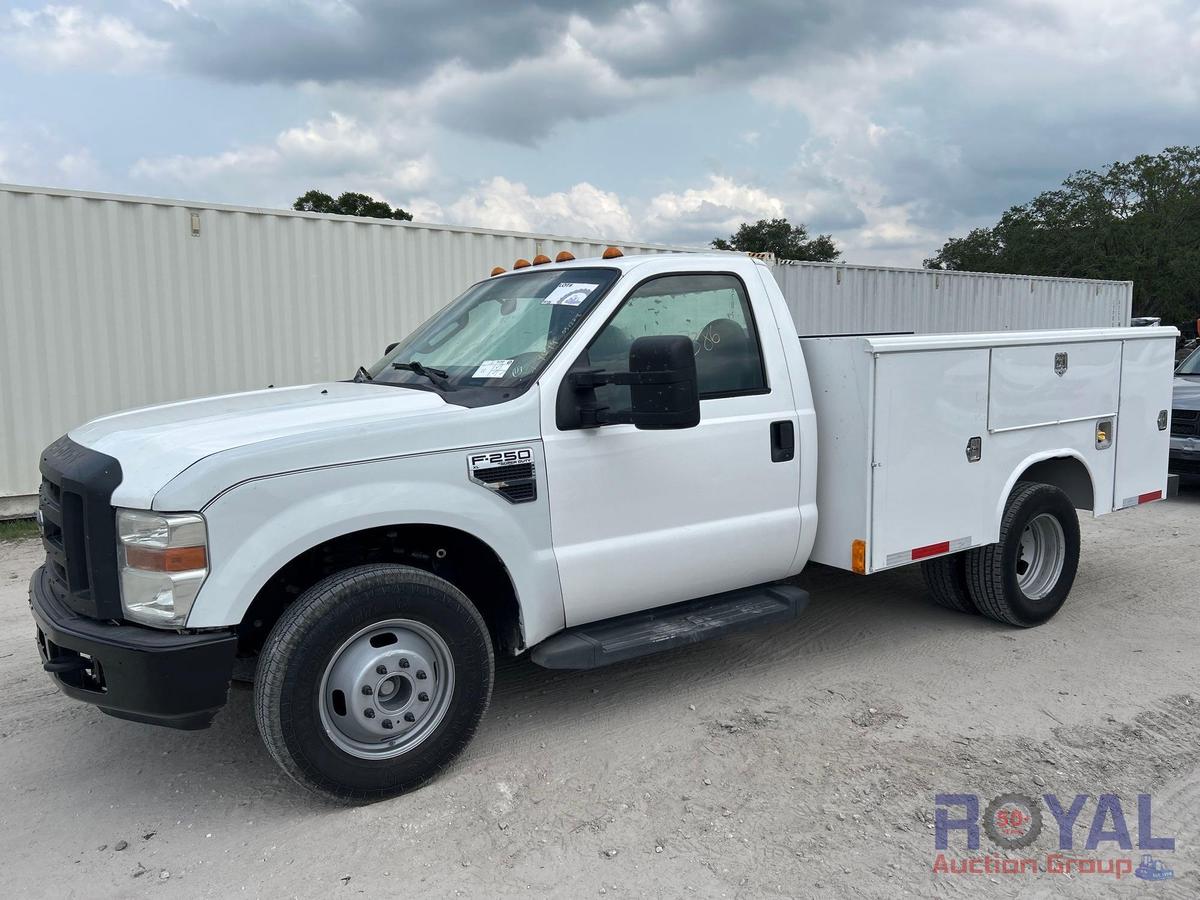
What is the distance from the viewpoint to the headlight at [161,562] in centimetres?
313

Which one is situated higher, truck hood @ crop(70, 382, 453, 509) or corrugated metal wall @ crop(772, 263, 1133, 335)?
corrugated metal wall @ crop(772, 263, 1133, 335)

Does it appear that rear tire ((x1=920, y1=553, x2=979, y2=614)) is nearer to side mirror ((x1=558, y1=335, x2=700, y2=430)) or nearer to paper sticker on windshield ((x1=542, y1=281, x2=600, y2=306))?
side mirror ((x1=558, y1=335, x2=700, y2=430))

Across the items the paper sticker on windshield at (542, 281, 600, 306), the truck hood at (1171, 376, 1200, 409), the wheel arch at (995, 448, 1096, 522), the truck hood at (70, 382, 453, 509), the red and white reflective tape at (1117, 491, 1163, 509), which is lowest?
the red and white reflective tape at (1117, 491, 1163, 509)

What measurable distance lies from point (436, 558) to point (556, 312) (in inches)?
46.0

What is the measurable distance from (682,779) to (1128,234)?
50143mm

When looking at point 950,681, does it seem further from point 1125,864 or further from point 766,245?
point 766,245

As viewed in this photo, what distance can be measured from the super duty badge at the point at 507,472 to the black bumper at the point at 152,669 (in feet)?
3.42

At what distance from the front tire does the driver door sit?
548 millimetres

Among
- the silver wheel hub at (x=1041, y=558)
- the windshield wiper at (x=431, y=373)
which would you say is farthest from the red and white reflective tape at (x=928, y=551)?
the windshield wiper at (x=431, y=373)

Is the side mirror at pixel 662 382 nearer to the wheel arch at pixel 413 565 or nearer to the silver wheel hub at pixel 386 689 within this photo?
the wheel arch at pixel 413 565

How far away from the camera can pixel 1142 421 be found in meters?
6.00

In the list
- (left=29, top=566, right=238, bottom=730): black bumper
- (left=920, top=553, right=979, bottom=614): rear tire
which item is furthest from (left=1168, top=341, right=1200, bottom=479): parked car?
(left=29, top=566, right=238, bottom=730): black bumper

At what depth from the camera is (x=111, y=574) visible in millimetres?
3232

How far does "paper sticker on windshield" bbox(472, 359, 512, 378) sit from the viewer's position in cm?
402
